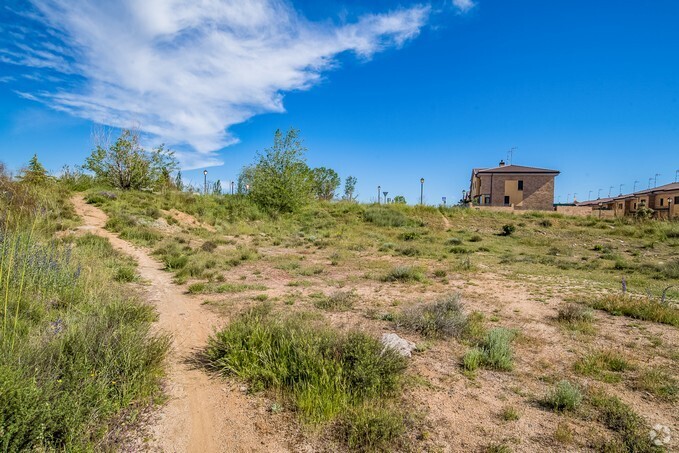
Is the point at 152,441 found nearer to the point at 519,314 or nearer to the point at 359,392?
the point at 359,392

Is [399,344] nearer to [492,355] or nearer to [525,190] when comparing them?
[492,355]

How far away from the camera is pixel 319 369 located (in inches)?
154

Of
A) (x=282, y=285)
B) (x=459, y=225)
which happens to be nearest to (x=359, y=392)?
(x=282, y=285)

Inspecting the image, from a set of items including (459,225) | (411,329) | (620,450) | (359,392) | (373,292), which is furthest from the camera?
(459,225)

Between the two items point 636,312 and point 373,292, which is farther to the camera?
point 373,292

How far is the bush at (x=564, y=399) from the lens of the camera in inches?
141

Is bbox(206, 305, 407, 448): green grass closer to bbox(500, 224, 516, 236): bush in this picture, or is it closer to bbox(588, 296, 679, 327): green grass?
bbox(588, 296, 679, 327): green grass

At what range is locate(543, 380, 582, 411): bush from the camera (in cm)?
359

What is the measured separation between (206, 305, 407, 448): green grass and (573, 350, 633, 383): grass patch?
248cm

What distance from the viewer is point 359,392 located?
3.74 meters

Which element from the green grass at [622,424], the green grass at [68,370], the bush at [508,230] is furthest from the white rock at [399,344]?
the bush at [508,230]

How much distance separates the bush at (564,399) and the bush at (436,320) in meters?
1.98

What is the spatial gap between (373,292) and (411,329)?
291 cm

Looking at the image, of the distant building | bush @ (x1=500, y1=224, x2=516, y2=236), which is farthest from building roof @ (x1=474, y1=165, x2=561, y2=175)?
bush @ (x1=500, y1=224, x2=516, y2=236)
